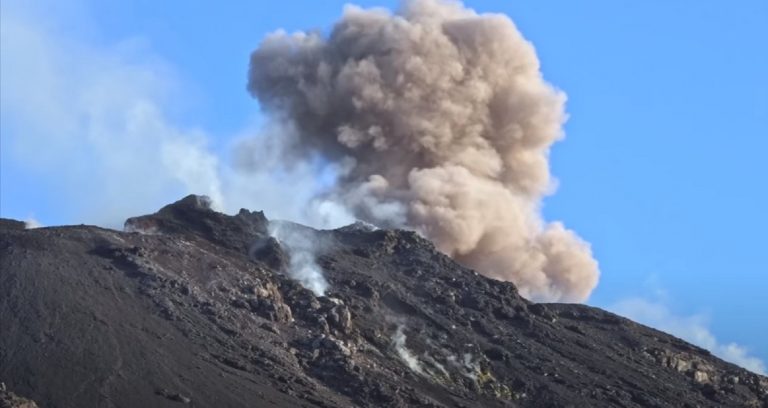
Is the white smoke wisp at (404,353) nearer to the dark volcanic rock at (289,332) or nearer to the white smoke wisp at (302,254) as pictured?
the dark volcanic rock at (289,332)

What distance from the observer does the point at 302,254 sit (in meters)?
72.7

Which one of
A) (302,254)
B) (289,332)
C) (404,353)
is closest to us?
(289,332)

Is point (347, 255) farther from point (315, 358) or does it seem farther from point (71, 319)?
point (71, 319)

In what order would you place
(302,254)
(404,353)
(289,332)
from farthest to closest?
(302,254)
(404,353)
(289,332)

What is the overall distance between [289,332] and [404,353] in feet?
17.8

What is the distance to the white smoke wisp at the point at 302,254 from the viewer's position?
6912cm

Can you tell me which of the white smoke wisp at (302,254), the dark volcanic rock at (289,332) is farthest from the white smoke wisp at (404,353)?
the white smoke wisp at (302,254)

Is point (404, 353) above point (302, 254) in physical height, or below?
below

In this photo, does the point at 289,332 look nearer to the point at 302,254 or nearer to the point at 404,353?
the point at 404,353

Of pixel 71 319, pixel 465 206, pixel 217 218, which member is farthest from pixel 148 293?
pixel 465 206

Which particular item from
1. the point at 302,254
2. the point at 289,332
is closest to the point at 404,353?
the point at 289,332

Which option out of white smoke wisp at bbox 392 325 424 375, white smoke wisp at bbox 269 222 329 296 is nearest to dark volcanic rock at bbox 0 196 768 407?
white smoke wisp at bbox 392 325 424 375

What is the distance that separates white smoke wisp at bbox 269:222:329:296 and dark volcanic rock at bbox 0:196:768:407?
59 centimetres

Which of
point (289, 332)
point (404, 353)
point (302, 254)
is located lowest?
point (289, 332)
